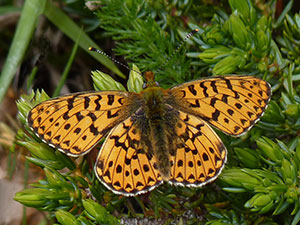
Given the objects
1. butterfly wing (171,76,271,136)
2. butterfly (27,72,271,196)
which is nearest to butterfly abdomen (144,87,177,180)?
butterfly (27,72,271,196)

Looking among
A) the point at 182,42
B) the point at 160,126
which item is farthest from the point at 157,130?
the point at 182,42

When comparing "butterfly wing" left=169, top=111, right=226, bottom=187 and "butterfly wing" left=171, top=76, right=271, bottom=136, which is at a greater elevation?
"butterfly wing" left=171, top=76, right=271, bottom=136

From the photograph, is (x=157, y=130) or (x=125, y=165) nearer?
(x=125, y=165)

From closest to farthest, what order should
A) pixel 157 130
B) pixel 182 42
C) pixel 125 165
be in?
1. pixel 125 165
2. pixel 157 130
3. pixel 182 42

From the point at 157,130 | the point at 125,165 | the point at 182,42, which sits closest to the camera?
the point at 125,165

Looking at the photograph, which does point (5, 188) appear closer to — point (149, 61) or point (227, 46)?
point (149, 61)

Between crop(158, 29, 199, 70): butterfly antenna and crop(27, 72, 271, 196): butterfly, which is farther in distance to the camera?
crop(158, 29, 199, 70): butterfly antenna

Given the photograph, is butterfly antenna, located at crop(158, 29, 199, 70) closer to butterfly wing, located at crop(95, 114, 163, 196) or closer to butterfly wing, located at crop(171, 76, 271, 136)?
butterfly wing, located at crop(171, 76, 271, 136)

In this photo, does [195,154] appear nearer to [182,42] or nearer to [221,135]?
[221,135]
